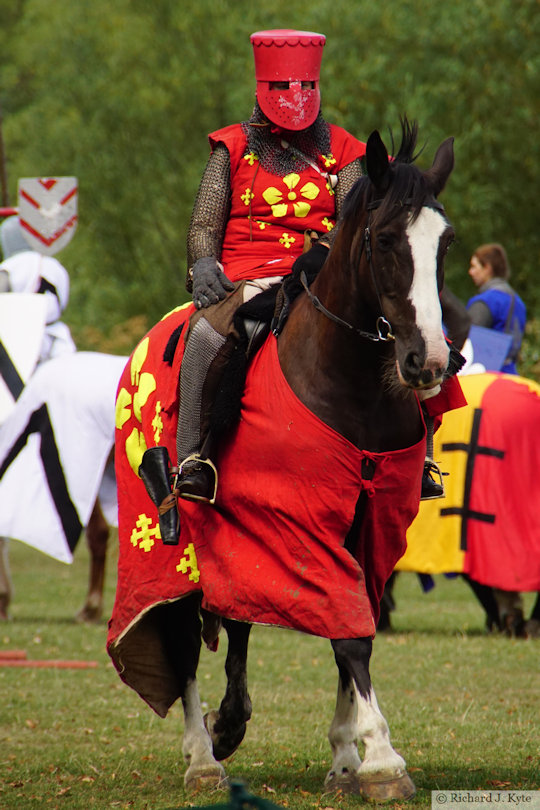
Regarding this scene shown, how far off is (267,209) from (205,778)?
7.67ft

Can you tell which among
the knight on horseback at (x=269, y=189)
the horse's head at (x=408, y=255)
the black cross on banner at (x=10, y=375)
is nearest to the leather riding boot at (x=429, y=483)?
the knight on horseback at (x=269, y=189)

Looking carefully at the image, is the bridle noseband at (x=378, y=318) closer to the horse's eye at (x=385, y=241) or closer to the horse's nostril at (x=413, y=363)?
the horse's eye at (x=385, y=241)

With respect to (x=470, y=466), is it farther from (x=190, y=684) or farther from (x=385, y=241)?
(x=385, y=241)

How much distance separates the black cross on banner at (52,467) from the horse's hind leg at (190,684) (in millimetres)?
4607

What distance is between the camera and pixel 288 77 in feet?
17.6

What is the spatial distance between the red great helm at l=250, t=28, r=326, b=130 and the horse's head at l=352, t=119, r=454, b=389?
0.81 meters

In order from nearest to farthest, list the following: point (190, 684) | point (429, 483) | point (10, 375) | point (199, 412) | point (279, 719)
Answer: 1. point (199, 412)
2. point (429, 483)
3. point (190, 684)
4. point (279, 719)
5. point (10, 375)

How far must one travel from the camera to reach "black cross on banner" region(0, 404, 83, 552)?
10453 mm

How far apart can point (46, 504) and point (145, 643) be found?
4.91 metres

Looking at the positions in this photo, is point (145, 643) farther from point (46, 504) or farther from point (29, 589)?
point (29, 589)

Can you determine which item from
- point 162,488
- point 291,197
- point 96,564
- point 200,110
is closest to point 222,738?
point 162,488

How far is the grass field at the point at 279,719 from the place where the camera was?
5.20 metres

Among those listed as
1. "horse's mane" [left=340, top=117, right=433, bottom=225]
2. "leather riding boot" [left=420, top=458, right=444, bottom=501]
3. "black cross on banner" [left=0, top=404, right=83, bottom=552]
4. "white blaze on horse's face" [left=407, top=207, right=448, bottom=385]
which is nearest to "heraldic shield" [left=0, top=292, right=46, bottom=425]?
"black cross on banner" [left=0, top=404, right=83, bottom=552]

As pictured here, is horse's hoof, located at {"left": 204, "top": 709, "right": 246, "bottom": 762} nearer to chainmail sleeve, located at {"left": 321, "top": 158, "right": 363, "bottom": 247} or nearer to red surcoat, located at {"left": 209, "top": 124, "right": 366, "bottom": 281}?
red surcoat, located at {"left": 209, "top": 124, "right": 366, "bottom": 281}
